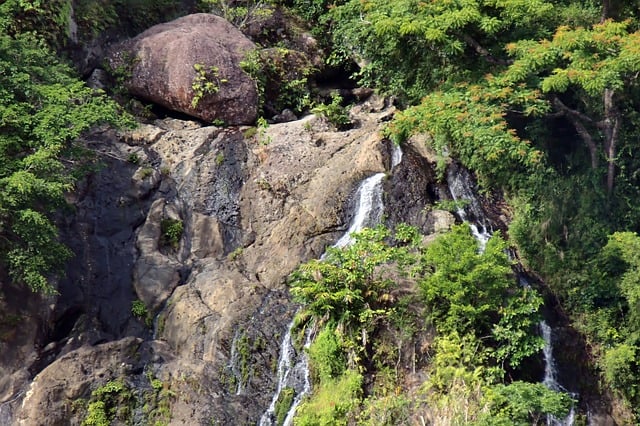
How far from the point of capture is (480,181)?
18.8m

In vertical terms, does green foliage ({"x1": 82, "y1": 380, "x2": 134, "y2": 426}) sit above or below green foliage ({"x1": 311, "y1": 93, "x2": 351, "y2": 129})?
below

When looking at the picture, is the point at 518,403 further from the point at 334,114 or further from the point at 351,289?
the point at 334,114

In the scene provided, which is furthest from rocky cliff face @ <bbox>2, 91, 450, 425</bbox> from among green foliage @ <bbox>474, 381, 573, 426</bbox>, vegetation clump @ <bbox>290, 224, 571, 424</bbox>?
green foliage @ <bbox>474, 381, 573, 426</bbox>

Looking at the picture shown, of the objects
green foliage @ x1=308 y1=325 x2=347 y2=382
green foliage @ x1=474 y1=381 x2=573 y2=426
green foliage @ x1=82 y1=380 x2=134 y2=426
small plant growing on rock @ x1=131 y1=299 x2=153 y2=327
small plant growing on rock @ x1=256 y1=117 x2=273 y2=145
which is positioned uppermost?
small plant growing on rock @ x1=256 y1=117 x2=273 y2=145

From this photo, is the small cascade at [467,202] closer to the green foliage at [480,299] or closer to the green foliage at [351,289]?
the green foliage at [480,299]

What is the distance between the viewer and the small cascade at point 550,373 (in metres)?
15.1

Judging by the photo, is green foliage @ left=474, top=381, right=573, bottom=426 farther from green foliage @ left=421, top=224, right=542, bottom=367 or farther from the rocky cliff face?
the rocky cliff face

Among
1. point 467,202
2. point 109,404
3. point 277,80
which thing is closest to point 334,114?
point 277,80

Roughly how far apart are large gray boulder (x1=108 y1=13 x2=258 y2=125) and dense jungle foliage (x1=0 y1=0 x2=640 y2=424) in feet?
5.82

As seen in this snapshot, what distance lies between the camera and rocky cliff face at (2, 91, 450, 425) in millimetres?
14859

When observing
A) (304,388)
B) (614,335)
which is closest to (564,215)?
(614,335)

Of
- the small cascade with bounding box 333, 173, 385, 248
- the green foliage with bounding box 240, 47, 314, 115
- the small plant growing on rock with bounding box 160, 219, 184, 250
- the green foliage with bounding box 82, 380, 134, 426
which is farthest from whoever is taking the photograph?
the green foliage with bounding box 240, 47, 314, 115

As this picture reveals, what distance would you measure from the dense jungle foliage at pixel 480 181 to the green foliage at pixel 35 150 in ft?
0.12

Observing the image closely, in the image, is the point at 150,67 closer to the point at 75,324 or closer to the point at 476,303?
the point at 75,324
